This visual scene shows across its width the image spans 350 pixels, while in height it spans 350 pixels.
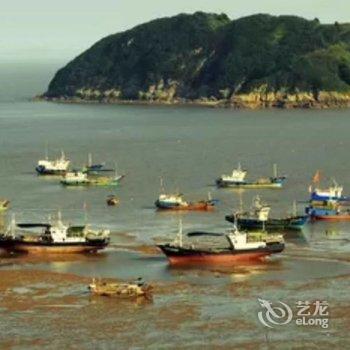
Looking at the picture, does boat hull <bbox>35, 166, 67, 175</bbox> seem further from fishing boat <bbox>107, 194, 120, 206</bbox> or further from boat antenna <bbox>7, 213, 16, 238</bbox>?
boat antenna <bbox>7, 213, 16, 238</bbox>

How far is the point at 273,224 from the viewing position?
285 feet

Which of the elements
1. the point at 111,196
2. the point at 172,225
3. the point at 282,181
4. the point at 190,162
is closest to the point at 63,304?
the point at 172,225

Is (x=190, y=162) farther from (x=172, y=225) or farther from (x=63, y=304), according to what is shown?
(x=63, y=304)

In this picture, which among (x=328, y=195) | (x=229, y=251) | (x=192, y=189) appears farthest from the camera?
(x=192, y=189)

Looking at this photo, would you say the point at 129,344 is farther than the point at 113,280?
No

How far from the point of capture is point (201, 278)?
232 ft

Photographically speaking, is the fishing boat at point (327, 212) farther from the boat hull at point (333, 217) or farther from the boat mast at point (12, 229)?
the boat mast at point (12, 229)

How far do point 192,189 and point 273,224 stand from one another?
24.7 metres

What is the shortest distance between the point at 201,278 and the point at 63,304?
32.8 feet

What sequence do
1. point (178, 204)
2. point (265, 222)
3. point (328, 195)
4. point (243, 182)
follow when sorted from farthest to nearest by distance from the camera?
point (243, 182) < point (328, 195) < point (178, 204) < point (265, 222)

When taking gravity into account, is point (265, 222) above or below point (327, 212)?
above
